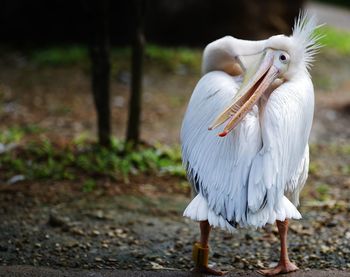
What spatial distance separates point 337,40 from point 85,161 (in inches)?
278

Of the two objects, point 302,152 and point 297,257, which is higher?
point 302,152

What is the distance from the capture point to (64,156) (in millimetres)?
6027

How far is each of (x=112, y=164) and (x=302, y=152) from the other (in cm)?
231

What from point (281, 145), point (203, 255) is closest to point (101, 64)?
point (203, 255)

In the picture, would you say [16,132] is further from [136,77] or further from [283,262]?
[283,262]

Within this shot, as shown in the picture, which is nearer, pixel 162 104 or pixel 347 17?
pixel 162 104

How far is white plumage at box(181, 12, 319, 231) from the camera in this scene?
3.57 meters

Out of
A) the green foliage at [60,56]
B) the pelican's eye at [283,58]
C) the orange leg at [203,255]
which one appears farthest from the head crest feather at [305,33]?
the green foliage at [60,56]

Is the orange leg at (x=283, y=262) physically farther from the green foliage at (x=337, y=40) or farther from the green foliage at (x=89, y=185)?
the green foliage at (x=337, y=40)

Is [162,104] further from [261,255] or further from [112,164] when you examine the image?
[261,255]

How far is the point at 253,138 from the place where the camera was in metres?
3.74

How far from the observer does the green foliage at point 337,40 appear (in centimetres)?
1104

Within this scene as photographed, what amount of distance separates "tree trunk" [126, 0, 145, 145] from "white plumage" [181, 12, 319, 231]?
1.98 meters

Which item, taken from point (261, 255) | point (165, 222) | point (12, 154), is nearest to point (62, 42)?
point (12, 154)
